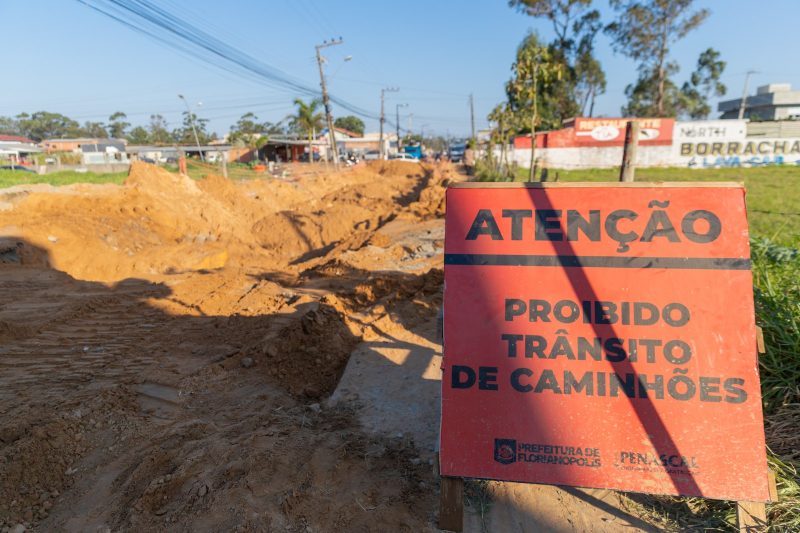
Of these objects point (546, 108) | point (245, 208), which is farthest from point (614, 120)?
point (245, 208)

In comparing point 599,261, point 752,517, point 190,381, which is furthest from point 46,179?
point 752,517

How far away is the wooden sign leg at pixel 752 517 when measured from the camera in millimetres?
2383

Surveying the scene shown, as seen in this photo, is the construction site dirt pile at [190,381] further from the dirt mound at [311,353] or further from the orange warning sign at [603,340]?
the orange warning sign at [603,340]

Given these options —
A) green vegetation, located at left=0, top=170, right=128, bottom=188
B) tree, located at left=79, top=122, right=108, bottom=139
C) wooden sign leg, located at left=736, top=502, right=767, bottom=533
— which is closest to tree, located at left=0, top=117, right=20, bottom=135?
tree, located at left=79, top=122, right=108, bottom=139

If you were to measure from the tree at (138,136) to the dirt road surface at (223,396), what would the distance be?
91930 mm

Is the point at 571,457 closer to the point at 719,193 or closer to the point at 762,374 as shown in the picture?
the point at 719,193

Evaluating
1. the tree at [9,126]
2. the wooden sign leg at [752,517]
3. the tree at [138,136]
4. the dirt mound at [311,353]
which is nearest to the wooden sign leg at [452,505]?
the wooden sign leg at [752,517]

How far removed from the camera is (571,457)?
2.52m

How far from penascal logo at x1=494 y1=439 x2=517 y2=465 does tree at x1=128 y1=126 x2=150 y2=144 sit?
10164cm

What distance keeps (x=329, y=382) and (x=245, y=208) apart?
13.8 meters

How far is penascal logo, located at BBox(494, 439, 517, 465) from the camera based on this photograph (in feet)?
8.36

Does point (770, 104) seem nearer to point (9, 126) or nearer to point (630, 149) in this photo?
point (630, 149)

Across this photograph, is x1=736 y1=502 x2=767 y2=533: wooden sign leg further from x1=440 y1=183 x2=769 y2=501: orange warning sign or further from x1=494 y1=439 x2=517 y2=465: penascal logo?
x1=494 y1=439 x2=517 y2=465: penascal logo

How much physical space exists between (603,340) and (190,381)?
4001 mm
